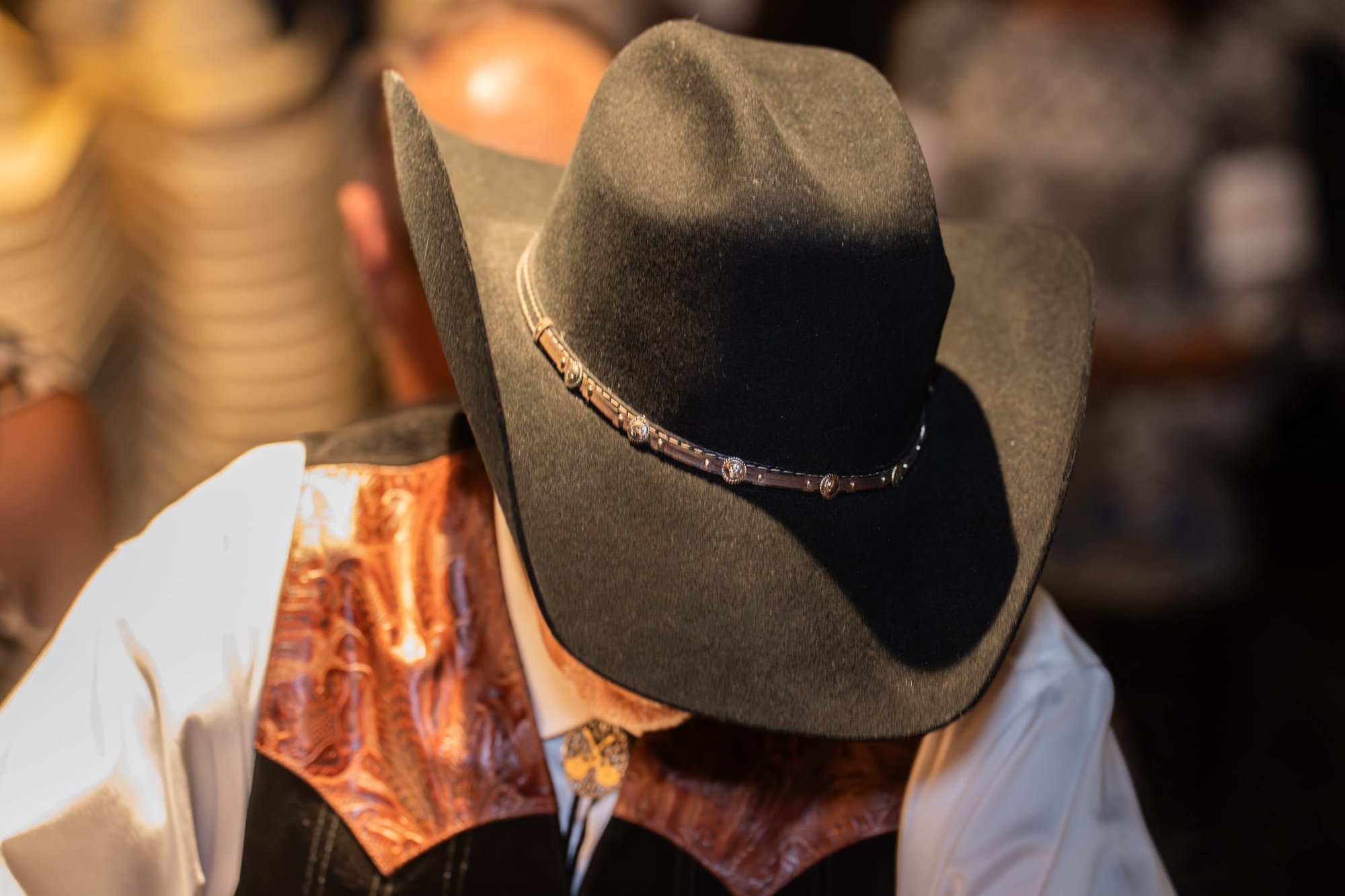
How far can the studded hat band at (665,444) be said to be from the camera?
2.93ft

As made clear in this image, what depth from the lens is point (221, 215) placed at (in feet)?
6.72

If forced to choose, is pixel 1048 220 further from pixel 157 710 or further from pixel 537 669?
pixel 157 710

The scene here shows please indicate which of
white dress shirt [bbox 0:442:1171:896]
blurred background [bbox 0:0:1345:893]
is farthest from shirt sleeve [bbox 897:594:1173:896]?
blurred background [bbox 0:0:1345:893]

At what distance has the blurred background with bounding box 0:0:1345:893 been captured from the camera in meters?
1.90

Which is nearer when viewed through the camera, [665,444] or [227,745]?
[665,444]

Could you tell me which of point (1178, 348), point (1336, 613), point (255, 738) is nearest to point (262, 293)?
point (255, 738)

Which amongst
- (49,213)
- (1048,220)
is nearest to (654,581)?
(1048,220)

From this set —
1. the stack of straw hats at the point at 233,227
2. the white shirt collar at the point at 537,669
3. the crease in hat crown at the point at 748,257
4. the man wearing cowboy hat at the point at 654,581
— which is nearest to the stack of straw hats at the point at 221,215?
the stack of straw hats at the point at 233,227

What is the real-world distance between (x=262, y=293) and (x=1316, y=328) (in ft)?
6.95

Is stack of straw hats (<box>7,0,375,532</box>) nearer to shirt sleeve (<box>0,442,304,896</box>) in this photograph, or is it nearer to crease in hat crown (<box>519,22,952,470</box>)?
shirt sleeve (<box>0,442,304,896</box>)

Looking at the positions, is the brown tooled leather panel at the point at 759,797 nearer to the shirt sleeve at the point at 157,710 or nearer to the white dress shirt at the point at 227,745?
the white dress shirt at the point at 227,745

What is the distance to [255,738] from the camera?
3.38 ft

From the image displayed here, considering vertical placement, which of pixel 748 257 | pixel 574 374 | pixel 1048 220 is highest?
pixel 748 257

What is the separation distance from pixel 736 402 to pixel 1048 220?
1.20 metres
